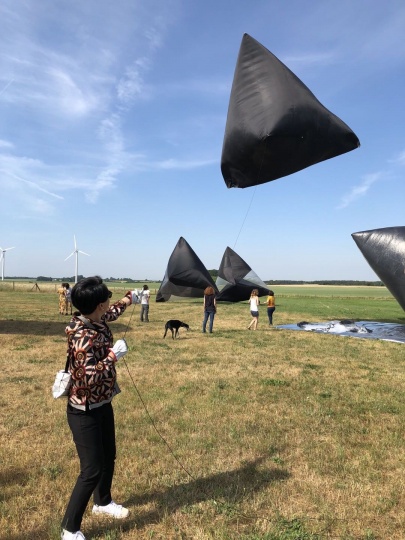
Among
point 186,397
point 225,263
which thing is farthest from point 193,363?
point 225,263

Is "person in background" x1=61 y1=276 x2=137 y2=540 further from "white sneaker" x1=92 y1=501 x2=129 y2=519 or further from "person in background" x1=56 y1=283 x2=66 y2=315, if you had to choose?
"person in background" x1=56 y1=283 x2=66 y2=315

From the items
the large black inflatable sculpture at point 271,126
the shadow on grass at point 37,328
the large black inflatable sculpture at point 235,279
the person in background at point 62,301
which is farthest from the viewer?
the large black inflatable sculpture at point 235,279

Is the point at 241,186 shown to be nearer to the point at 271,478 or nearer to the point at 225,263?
the point at 271,478

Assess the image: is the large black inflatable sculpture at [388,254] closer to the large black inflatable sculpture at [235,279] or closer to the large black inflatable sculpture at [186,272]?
the large black inflatable sculpture at [186,272]

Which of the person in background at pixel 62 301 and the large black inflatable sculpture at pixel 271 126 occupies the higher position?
the large black inflatable sculpture at pixel 271 126

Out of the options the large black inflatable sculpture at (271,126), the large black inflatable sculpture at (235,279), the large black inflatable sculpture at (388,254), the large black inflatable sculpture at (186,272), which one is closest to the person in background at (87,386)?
the large black inflatable sculpture at (271,126)

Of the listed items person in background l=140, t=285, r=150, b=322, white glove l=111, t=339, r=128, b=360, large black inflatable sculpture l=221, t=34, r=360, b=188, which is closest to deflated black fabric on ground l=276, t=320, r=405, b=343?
person in background l=140, t=285, r=150, b=322

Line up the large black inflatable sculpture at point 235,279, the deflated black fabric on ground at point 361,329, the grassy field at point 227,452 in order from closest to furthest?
1. the grassy field at point 227,452
2. the deflated black fabric on ground at point 361,329
3. the large black inflatable sculpture at point 235,279

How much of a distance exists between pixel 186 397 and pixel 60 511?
3613 mm

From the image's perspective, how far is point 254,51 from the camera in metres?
6.92

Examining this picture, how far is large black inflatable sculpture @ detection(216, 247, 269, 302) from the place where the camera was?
30.8 metres

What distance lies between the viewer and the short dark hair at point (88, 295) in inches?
128

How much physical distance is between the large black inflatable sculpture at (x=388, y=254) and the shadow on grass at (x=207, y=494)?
9.15 metres

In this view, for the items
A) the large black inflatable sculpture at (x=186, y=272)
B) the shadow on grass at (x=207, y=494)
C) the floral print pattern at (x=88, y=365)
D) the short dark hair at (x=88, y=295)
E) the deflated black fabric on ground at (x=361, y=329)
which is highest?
the large black inflatable sculpture at (x=186, y=272)
